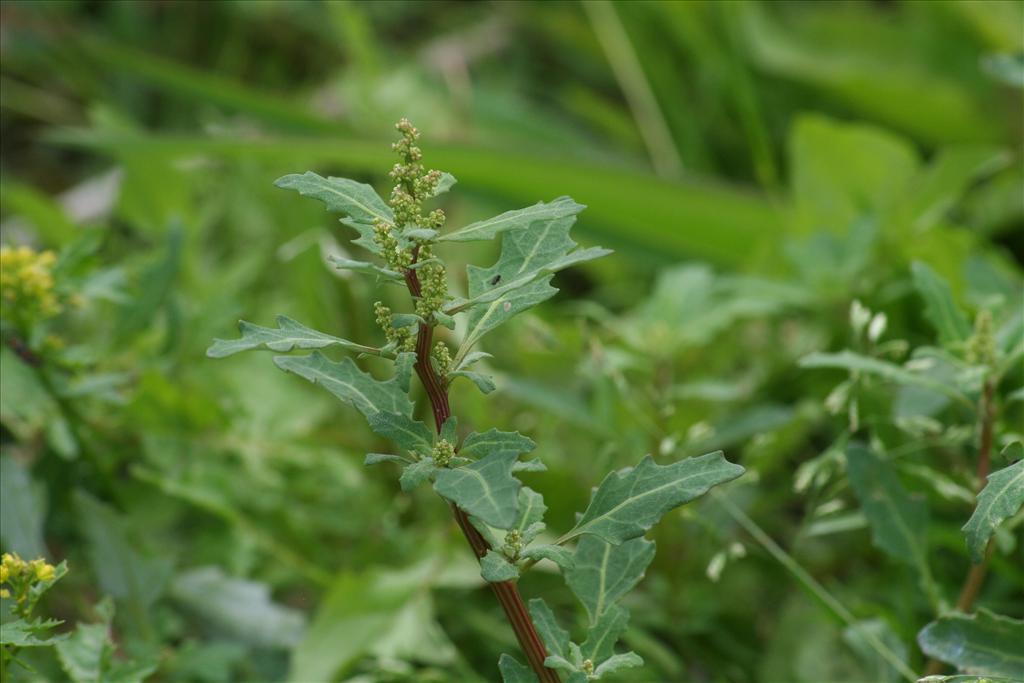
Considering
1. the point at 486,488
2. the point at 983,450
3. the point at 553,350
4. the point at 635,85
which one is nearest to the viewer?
the point at 486,488

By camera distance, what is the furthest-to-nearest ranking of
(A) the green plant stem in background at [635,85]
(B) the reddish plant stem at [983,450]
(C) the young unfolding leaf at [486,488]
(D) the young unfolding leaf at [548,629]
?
1. (A) the green plant stem in background at [635,85]
2. (B) the reddish plant stem at [983,450]
3. (D) the young unfolding leaf at [548,629]
4. (C) the young unfolding leaf at [486,488]

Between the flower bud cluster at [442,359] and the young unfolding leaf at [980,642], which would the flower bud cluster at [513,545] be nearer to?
the flower bud cluster at [442,359]

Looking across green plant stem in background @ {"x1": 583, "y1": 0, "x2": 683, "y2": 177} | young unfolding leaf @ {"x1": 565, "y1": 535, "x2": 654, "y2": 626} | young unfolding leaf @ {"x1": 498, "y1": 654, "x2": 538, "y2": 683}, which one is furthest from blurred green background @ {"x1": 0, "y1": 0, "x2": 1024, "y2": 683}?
young unfolding leaf @ {"x1": 498, "y1": 654, "x2": 538, "y2": 683}

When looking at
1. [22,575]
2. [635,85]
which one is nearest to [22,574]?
[22,575]

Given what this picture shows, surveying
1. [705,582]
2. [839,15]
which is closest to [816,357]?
[705,582]

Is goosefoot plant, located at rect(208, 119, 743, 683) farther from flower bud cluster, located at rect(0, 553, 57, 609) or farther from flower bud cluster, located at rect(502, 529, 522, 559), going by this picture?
flower bud cluster, located at rect(0, 553, 57, 609)

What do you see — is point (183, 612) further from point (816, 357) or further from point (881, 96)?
point (881, 96)

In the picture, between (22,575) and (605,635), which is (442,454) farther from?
(22,575)

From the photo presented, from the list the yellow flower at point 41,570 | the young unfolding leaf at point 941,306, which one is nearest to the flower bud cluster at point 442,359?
the yellow flower at point 41,570
